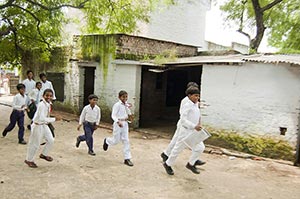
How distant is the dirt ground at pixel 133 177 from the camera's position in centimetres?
444

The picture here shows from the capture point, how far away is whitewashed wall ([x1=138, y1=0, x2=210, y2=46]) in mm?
15219

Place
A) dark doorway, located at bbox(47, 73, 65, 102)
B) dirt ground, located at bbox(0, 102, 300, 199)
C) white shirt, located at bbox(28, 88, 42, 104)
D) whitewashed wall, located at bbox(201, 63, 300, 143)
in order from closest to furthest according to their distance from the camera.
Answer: dirt ground, located at bbox(0, 102, 300, 199)
whitewashed wall, located at bbox(201, 63, 300, 143)
white shirt, located at bbox(28, 88, 42, 104)
dark doorway, located at bbox(47, 73, 65, 102)

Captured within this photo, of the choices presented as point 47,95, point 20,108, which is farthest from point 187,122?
point 20,108

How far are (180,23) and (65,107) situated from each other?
8.27m

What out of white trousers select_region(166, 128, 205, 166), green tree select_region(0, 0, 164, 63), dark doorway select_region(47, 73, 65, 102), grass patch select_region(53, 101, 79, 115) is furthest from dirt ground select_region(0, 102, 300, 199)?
dark doorway select_region(47, 73, 65, 102)

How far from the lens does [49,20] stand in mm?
10805

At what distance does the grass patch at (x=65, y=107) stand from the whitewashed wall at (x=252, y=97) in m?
6.02

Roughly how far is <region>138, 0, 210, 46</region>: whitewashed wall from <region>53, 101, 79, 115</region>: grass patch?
4.98m

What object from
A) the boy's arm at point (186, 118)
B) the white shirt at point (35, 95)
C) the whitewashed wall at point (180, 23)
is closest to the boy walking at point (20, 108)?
the white shirt at point (35, 95)

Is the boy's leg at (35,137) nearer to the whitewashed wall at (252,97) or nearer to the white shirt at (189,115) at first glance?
the white shirt at (189,115)

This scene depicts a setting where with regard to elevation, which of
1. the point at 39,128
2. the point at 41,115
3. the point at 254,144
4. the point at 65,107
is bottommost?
the point at 254,144

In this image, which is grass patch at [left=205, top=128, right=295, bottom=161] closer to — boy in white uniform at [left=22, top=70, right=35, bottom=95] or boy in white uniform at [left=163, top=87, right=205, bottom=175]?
boy in white uniform at [left=163, top=87, right=205, bottom=175]

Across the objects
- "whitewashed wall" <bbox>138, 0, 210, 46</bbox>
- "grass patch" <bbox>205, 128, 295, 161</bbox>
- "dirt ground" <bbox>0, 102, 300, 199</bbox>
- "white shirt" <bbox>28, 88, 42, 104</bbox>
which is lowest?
"dirt ground" <bbox>0, 102, 300, 199</bbox>

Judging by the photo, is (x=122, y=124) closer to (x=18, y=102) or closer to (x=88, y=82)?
(x=18, y=102)
